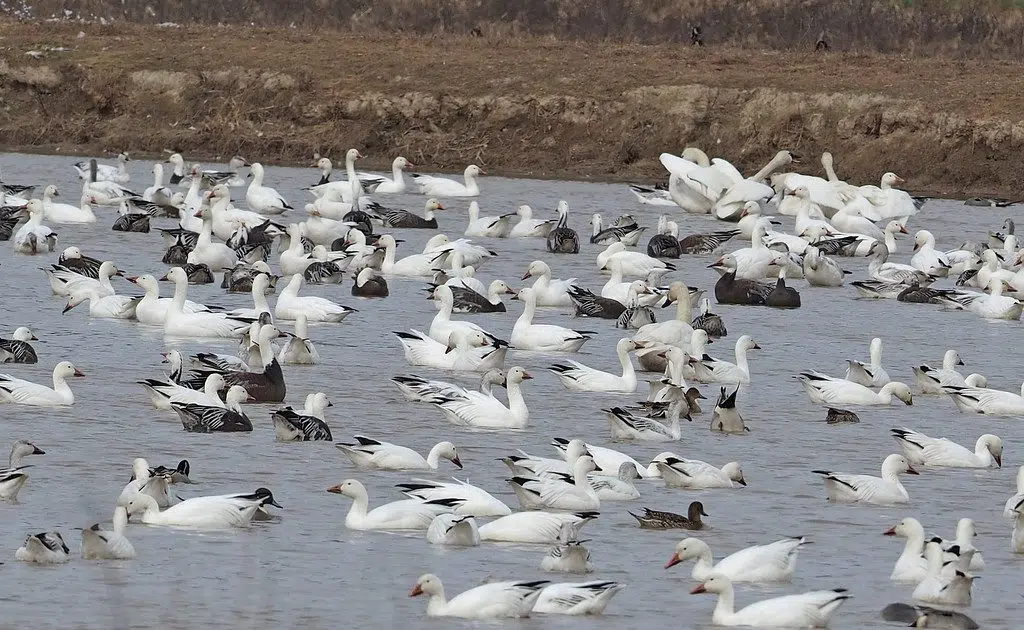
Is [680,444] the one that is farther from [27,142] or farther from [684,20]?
[684,20]

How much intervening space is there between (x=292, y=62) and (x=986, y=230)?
13.5 m

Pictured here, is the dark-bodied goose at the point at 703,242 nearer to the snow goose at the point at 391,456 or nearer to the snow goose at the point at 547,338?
the snow goose at the point at 547,338

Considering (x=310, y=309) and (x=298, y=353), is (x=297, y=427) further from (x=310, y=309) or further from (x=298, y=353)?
(x=310, y=309)

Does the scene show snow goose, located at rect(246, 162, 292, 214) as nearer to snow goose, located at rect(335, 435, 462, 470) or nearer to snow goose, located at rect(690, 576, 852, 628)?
snow goose, located at rect(335, 435, 462, 470)

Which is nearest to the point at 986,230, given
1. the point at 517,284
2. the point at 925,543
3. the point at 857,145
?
the point at 857,145

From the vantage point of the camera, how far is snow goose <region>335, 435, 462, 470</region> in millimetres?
11055

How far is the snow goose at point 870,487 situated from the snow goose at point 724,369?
3.81 metres

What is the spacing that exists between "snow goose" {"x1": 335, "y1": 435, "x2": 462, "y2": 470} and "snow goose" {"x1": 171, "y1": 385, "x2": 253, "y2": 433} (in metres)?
1.16

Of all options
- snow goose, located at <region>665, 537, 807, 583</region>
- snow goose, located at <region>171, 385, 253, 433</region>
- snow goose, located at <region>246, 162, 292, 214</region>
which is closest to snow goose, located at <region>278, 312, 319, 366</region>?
snow goose, located at <region>171, 385, 253, 433</region>

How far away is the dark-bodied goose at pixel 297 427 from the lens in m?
11.8

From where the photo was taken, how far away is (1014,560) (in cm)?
997

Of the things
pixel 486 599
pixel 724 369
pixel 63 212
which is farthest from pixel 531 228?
pixel 486 599

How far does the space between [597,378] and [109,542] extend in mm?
5841

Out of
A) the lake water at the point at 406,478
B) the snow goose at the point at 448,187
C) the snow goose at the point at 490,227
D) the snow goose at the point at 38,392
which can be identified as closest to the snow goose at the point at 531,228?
the snow goose at the point at 490,227
